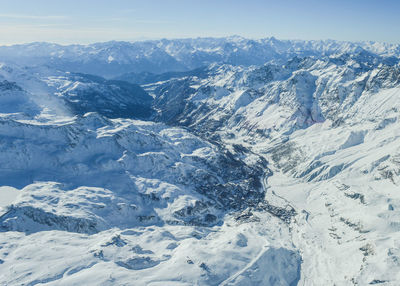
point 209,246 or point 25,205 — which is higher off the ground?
point 25,205

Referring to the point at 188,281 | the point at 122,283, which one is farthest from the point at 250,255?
the point at 122,283

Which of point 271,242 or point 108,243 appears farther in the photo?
point 271,242

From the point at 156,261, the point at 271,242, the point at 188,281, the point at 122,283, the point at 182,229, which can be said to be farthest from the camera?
the point at 182,229

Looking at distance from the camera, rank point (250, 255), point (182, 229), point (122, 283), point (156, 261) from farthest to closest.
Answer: point (182, 229)
point (250, 255)
point (156, 261)
point (122, 283)

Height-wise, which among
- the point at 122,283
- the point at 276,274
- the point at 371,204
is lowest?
the point at 276,274

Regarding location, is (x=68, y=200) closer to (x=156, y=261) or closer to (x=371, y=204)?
(x=156, y=261)

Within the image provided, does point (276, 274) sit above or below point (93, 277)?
below

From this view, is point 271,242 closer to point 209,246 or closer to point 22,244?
point 209,246

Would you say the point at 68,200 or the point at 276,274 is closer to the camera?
the point at 276,274

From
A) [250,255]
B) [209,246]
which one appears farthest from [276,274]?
[209,246]
